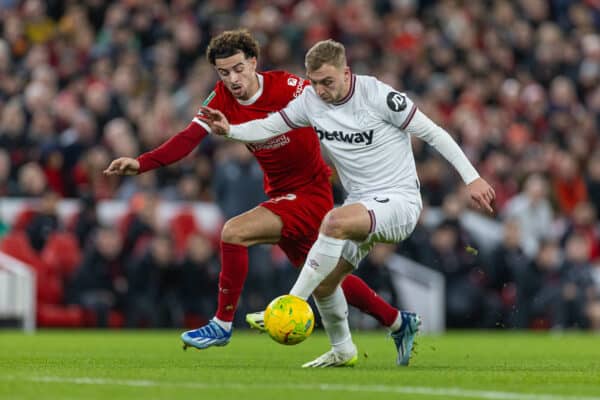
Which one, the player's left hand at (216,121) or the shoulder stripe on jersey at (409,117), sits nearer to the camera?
the shoulder stripe on jersey at (409,117)

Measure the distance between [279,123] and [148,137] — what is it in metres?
8.83

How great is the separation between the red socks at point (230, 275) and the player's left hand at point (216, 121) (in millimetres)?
856

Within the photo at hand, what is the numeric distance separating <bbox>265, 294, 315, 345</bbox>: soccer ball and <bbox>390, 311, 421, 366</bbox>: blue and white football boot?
1390mm

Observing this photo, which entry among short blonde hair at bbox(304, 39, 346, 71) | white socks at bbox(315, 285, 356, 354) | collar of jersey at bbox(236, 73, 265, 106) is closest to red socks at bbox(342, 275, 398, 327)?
white socks at bbox(315, 285, 356, 354)

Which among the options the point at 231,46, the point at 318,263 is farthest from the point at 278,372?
the point at 231,46

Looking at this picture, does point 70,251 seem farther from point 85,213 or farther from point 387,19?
point 387,19

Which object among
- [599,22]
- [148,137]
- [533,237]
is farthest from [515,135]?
[148,137]

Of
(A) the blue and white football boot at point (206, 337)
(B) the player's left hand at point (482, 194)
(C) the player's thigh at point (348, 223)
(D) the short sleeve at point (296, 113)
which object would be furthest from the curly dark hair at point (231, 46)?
(B) the player's left hand at point (482, 194)

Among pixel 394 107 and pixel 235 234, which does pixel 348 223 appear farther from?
pixel 235 234

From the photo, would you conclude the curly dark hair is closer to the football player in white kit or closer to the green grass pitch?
the football player in white kit

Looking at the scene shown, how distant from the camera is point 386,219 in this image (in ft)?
28.6

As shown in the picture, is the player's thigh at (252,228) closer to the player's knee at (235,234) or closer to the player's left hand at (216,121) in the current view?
the player's knee at (235,234)

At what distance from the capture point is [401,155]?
9.08m

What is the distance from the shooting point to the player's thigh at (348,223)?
8.55m
